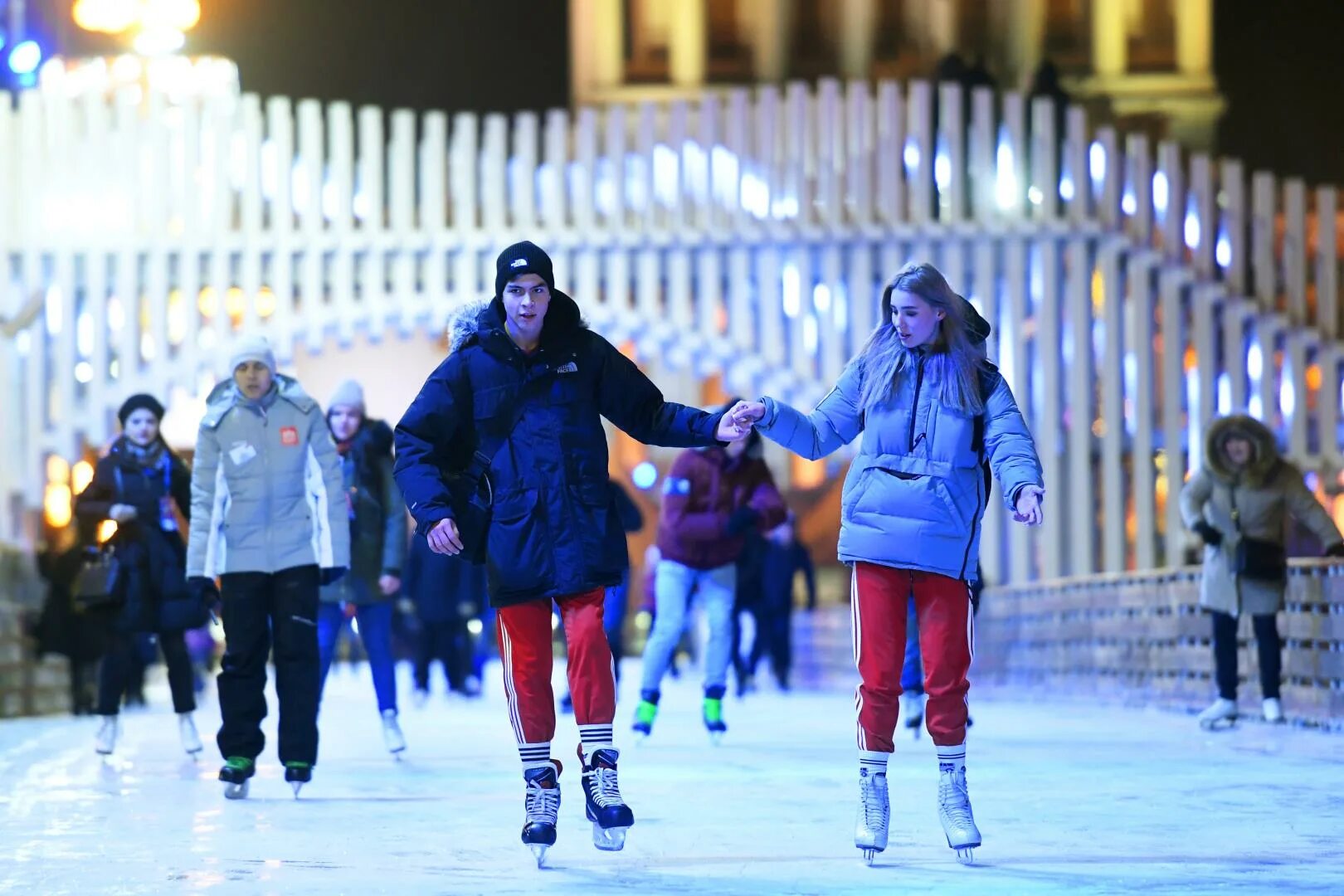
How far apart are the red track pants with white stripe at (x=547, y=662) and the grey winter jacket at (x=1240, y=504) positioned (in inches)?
248

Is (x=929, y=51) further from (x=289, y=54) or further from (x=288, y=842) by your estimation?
(x=288, y=842)

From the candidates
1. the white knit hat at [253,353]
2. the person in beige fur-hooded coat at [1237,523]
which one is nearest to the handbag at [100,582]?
the white knit hat at [253,353]

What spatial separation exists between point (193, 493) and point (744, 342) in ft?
44.3

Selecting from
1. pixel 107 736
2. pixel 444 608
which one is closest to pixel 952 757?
pixel 107 736

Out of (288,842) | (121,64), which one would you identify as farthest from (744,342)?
(288,842)

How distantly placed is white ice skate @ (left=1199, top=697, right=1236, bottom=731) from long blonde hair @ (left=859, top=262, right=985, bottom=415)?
19.7 feet

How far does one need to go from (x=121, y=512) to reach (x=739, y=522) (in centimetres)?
306

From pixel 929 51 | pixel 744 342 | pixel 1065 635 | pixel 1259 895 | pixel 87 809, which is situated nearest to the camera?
pixel 1259 895

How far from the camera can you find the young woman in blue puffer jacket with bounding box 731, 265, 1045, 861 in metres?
6.46

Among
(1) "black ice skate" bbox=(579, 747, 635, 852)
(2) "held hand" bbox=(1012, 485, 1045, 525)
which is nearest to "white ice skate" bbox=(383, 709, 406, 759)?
(1) "black ice skate" bbox=(579, 747, 635, 852)

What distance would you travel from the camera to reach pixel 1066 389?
21984mm

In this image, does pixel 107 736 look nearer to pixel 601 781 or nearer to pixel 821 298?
pixel 601 781

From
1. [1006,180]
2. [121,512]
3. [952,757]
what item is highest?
[1006,180]

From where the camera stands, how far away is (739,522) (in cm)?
1205
